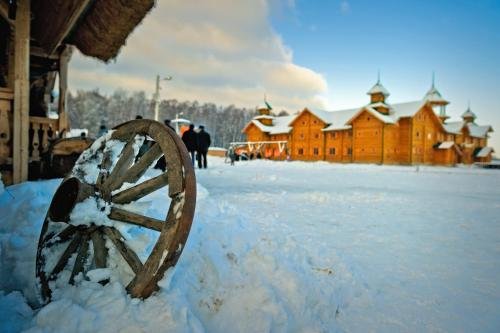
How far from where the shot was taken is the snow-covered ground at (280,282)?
77.9 inches

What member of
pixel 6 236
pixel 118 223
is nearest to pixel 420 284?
pixel 118 223

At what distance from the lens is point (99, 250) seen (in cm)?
226

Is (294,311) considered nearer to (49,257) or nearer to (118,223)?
(118,223)

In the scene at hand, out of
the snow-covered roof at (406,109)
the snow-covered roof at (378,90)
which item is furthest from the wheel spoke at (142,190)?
the snow-covered roof at (378,90)

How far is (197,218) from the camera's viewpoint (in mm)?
3670

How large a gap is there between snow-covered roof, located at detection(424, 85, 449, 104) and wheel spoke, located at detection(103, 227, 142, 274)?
5195 cm

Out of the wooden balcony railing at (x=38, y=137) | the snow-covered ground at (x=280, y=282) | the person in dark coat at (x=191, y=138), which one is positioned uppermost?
the person in dark coat at (x=191, y=138)

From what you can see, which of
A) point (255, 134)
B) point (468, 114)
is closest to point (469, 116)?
point (468, 114)

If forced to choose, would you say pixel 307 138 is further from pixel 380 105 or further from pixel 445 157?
pixel 445 157

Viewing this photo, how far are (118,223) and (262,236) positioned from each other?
1.65m

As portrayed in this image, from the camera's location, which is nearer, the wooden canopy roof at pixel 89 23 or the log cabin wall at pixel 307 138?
the wooden canopy roof at pixel 89 23

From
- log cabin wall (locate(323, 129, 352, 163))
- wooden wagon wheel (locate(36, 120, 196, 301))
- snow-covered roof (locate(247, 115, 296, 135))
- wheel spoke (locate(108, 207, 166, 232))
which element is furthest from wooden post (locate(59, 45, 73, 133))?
snow-covered roof (locate(247, 115, 296, 135))

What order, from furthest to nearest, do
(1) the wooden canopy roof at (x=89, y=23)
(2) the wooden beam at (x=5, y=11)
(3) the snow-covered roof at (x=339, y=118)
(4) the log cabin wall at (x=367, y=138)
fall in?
(3) the snow-covered roof at (x=339, y=118) → (4) the log cabin wall at (x=367, y=138) → (2) the wooden beam at (x=5, y=11) → (1) the wooden canopy roof at (x=89, y=23)

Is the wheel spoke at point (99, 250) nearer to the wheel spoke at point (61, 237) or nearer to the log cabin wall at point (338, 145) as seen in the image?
the wheel spoke at point (61, 237)
